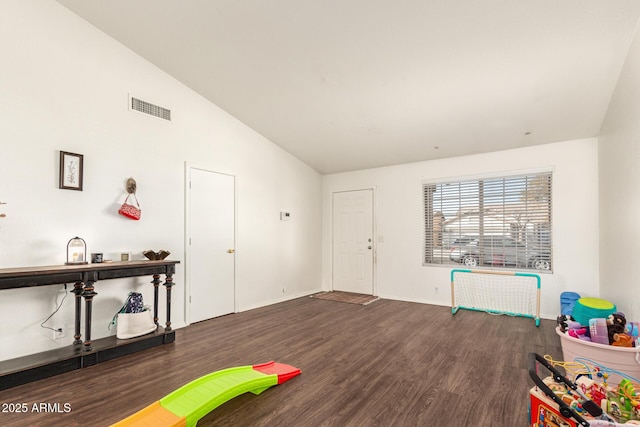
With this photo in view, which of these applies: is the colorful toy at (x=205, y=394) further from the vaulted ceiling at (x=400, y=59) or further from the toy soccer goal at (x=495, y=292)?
the toy soccer goal at (x=495, y=292)

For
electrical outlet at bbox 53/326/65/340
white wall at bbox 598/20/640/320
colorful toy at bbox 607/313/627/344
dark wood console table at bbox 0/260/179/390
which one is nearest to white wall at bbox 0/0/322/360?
electrical outlet at bbox 53/326/65/340

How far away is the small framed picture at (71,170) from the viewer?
314 cm

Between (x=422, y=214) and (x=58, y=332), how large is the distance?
5.24 metres

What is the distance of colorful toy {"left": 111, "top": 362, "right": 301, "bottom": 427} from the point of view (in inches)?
74.3

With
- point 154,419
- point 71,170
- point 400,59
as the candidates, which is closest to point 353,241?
point 400,59

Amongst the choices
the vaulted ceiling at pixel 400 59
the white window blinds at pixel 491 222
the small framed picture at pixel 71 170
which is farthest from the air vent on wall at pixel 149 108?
the white window blinds at pixel 491 222

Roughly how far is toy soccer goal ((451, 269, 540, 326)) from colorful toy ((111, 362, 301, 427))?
333 centimetres

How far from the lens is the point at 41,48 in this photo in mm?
3055

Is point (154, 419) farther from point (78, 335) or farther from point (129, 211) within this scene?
point (129, 211)

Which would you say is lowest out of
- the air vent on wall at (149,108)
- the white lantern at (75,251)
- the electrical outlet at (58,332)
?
the electrical outlet at (58,332)

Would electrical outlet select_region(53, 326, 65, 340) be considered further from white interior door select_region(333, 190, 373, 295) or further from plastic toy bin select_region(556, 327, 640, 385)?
white interior door select_region(333, 190, 373, 295)

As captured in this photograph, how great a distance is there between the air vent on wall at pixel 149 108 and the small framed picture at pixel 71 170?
899 millimetres

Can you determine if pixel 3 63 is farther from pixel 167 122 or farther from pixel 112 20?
pixel 167 122

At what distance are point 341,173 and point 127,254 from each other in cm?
439
